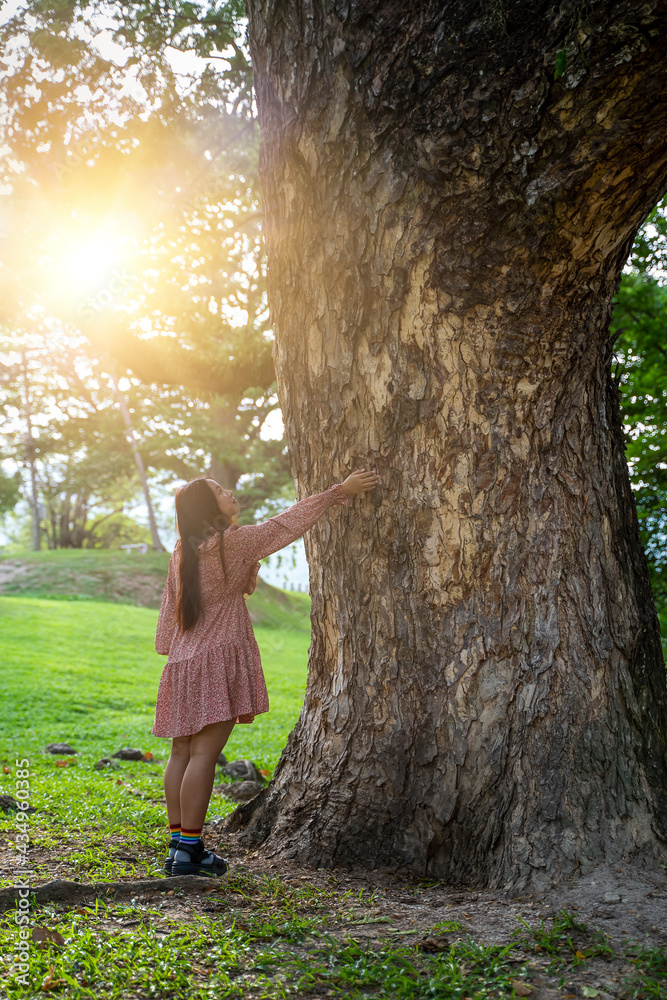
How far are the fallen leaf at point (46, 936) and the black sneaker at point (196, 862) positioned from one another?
0.82 m

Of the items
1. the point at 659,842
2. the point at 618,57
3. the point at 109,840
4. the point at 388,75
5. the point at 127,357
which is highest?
the point at 127,357

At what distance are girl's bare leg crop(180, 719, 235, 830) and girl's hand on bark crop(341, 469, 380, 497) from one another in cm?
132

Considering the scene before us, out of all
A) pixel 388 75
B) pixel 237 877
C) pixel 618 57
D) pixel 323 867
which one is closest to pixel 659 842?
pixel 323 867

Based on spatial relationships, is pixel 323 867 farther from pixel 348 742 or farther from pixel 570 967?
pixel 570 967

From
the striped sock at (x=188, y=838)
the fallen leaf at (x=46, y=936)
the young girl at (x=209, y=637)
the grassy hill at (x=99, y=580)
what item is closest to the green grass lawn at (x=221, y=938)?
the fallen leaf at (x=46, y=936)

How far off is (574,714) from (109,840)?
2657mm

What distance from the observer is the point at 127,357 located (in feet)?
61.0

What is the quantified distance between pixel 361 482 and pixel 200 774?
1631 mm

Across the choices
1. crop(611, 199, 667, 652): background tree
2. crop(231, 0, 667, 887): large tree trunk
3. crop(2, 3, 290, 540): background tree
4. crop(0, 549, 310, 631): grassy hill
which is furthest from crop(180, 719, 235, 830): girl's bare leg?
crop(0, 549, 310, 631): grassy hill

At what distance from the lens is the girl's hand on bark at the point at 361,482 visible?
3.57 m

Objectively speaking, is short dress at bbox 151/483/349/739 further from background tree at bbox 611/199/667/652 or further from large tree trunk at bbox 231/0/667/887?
background tree at bbox 611/199/667/652

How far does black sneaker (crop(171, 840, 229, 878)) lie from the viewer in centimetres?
342

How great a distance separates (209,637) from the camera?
3.69 meters
